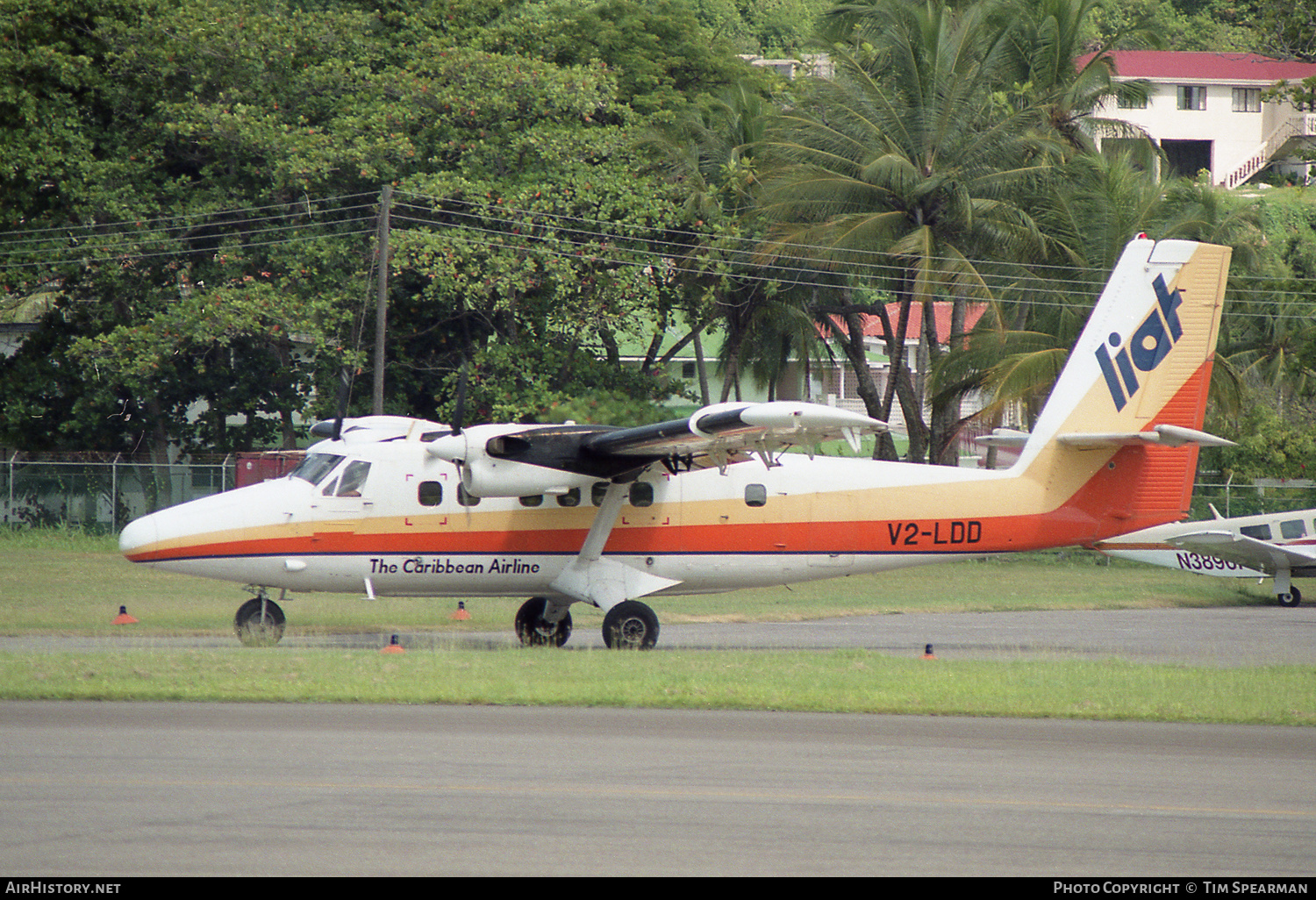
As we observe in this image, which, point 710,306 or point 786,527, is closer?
point 786,527

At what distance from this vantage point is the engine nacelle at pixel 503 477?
1636cm

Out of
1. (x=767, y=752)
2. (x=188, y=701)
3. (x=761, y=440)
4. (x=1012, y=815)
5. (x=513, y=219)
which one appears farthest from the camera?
(x=513, y=219)

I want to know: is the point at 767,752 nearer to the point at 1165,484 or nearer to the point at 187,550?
the point at 187,550

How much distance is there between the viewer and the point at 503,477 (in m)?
16.4

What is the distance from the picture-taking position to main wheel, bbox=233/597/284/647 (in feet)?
55.2

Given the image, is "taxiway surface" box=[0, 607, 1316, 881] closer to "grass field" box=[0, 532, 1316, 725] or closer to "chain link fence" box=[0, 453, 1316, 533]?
"grass field" box=[0, 532, 1316, 725]

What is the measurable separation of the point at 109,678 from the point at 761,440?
7.53 meters

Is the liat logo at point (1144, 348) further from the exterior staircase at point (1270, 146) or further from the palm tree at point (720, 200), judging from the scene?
the exterior staircase at point (1270, 146)

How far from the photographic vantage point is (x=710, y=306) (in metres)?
38.7

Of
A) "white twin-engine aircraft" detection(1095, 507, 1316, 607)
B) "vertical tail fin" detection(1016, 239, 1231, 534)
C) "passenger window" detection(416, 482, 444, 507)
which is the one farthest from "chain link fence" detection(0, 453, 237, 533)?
"vertical tail fin" detection(1016, 239, 1231, 534)

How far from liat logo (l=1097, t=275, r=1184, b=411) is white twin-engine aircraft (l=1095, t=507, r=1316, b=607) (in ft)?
27.8

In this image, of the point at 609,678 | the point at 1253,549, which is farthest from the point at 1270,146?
the point at 609,678

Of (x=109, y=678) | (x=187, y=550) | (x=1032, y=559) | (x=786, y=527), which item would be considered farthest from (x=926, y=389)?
(x=109, y=678)

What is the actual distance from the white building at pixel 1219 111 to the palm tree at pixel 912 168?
152 feet
